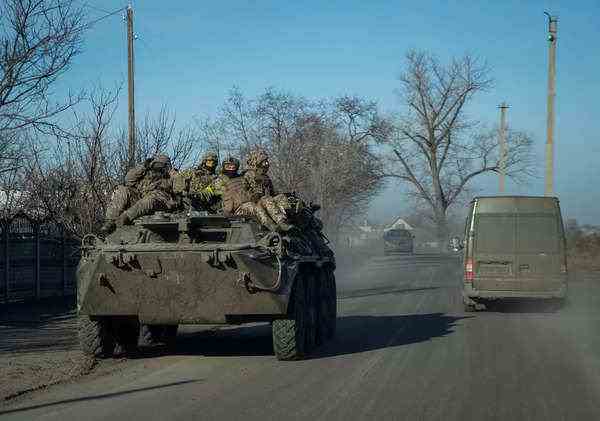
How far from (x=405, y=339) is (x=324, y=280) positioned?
158 cm

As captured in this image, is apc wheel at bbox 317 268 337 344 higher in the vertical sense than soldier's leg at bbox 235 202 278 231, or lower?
lower

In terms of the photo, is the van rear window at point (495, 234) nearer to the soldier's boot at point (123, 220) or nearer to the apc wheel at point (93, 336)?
the soldier's boot at point (123, 220)

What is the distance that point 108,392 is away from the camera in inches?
349

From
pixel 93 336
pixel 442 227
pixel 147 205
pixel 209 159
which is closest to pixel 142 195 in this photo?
pixel 147 205

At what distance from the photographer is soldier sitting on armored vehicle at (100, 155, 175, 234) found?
11.7 meters

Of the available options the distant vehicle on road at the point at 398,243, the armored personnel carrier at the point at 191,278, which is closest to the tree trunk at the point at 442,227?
the distant vehicle on road at the point at 398,243

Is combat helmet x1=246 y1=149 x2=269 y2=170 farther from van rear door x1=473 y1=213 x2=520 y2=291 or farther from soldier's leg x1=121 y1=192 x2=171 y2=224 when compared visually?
van rear door x1=473 y1=213 x2=520 y2=291

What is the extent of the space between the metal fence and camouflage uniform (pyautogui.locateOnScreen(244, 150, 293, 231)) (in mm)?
7838

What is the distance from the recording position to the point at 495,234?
57.5 ft

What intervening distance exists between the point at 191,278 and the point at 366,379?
95.9 inches

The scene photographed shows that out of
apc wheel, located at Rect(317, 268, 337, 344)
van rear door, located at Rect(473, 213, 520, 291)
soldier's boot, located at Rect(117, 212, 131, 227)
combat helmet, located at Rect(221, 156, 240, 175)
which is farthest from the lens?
van rear door, located at Rect(473, 213, 520, 291)

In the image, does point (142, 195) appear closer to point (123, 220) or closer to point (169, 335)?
point (123, 220)

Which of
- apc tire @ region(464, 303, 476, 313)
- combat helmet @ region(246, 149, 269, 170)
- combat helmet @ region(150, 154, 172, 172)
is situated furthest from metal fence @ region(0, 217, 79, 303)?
apc tire @ region(464, 303, 476, 313)

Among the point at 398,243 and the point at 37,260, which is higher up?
the point at 37,260
